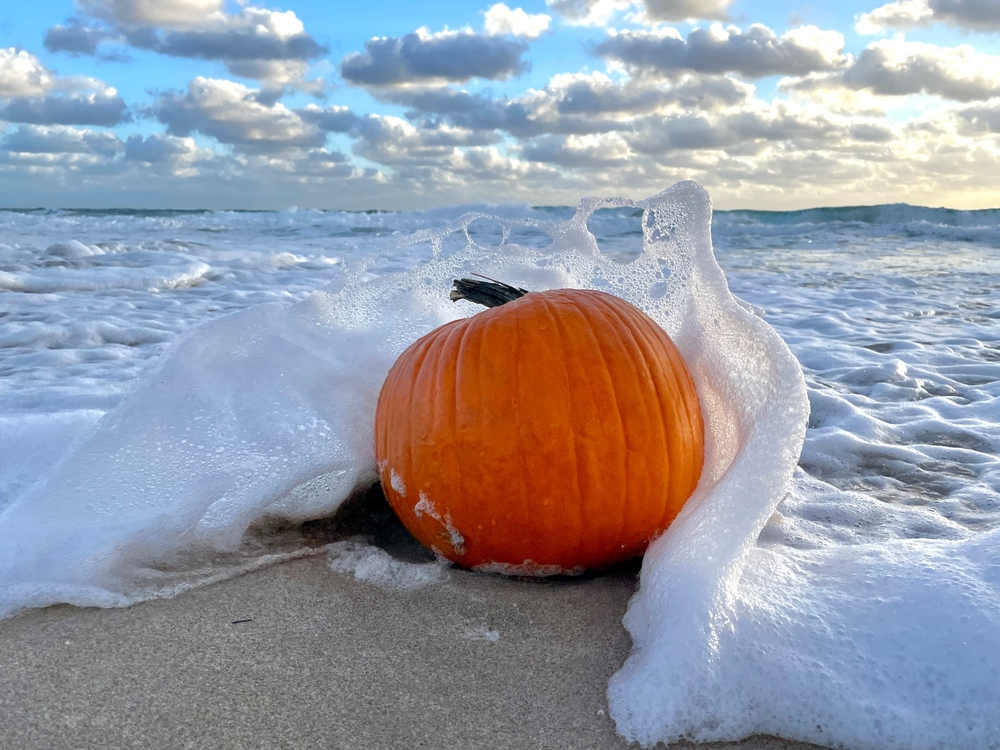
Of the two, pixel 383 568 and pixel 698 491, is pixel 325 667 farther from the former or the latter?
pixel 698 491

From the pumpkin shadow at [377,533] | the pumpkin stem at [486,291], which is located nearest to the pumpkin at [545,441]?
the pumpkin shadow at [377,533]

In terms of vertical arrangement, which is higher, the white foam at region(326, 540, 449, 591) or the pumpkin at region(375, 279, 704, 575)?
the pumpkin at region(375, 279, 704, 575)

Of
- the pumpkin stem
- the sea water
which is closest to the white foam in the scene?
the sea water

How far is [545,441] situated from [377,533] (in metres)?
0.66

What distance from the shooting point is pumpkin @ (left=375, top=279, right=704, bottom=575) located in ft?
5.77

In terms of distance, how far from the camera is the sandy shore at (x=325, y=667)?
1.33m

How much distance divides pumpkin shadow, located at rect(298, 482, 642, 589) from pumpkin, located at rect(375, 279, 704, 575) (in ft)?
0.18

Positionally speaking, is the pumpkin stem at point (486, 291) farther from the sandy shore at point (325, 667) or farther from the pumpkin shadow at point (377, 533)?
the sandy shore at point (325, 667)

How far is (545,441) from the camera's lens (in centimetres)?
175

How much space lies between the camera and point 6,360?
13.2ft

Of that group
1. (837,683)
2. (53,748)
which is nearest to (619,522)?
(837,683)

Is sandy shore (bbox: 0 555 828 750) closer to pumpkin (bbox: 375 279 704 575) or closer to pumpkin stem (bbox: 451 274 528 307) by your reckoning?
pumpkin (bbox: 375 279 704 575)

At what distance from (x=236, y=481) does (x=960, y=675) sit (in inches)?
64.8

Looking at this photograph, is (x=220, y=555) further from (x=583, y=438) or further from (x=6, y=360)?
(x=6, y=360)
